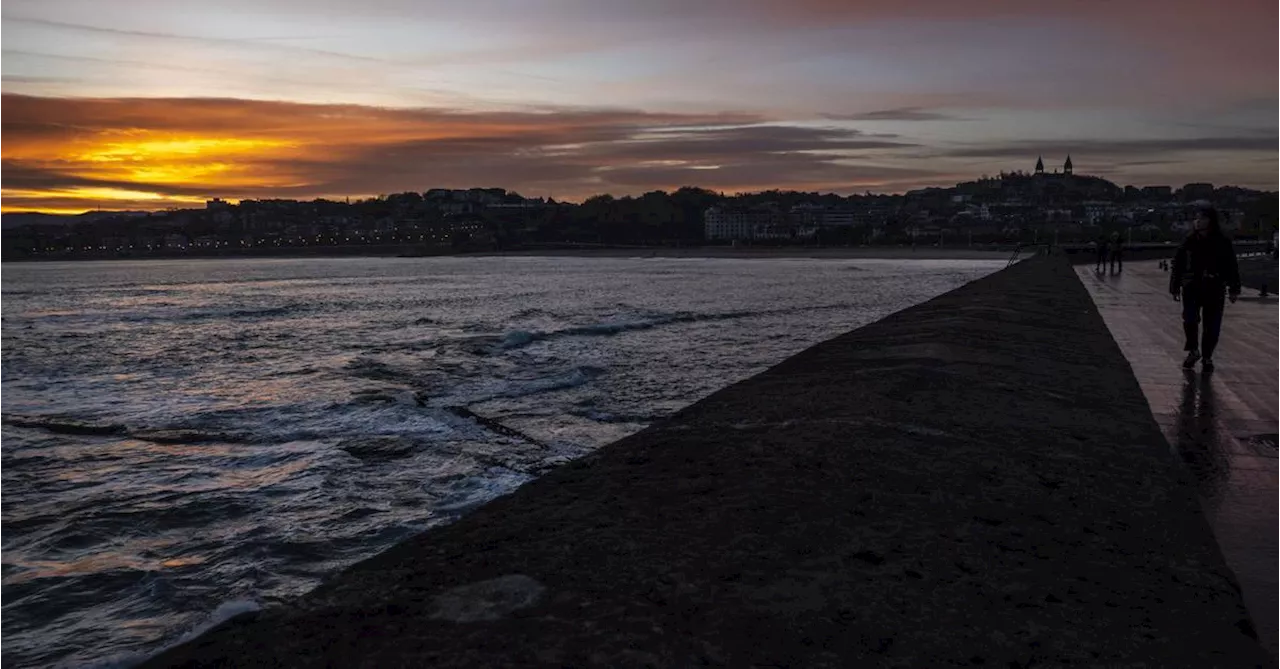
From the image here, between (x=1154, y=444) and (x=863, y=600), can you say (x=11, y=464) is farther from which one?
(x=1154, y=444)

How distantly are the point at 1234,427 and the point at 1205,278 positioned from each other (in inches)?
162

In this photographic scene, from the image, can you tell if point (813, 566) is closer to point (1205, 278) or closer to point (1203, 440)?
point (1203, 440)

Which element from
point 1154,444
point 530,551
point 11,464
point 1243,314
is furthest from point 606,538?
point 1243,314

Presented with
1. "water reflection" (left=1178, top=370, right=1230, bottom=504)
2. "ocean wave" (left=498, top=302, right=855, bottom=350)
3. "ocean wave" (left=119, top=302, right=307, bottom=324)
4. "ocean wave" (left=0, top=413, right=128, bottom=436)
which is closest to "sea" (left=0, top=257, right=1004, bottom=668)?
"ocean wave" (left=0, top=413, right=128, bottom=436)

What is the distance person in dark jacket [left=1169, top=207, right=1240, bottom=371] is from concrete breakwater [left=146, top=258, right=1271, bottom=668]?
5.01m

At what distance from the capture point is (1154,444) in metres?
4.89

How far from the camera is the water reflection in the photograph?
185 inches

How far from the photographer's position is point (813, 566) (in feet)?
9.32

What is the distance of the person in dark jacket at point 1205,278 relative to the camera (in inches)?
367

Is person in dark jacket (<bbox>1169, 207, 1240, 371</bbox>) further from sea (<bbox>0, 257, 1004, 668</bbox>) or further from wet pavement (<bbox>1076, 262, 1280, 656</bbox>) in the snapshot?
sea (<bbox>0, 257, 1004, 668</bbox>)

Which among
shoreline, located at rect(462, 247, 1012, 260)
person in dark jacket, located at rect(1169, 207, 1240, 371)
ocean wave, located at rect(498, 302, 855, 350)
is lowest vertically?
shoreline, located at rect(462, 247, 1012, 260)

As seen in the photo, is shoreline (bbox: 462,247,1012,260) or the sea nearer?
the sea

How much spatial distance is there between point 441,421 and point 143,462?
2.94 m

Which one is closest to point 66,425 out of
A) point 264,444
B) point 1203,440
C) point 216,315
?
point 264,444
